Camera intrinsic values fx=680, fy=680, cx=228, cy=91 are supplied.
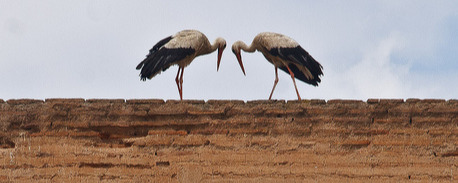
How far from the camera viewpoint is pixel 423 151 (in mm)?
5418

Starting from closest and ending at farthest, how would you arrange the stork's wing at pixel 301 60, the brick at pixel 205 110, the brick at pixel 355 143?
the brick at pixel 355 143 < the brick at pixel 205 110 < the stork's wing at pixel 301 60

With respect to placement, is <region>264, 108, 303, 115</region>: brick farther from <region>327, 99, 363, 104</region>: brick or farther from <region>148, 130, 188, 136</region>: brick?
<region>148, 130, 188, 136</region>: brick

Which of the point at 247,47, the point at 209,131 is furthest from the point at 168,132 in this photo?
the point at 247,47

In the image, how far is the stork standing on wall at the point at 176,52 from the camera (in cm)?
766

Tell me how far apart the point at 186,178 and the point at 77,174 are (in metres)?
0.86

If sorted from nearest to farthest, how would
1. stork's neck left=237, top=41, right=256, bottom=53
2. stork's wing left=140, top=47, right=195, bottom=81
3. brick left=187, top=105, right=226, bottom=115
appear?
brick left=187, top=105, right=226, bottom=115 < stork's wing left=140, top=47, right=195, bottom=81 < stork's neck left=237, top=41, right=256, bottom=53

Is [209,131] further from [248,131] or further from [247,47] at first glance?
[247,47]

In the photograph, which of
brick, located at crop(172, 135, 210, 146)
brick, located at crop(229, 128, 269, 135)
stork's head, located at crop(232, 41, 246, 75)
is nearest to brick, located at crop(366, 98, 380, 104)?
brick, located at crop(229, 128, 269, 135)

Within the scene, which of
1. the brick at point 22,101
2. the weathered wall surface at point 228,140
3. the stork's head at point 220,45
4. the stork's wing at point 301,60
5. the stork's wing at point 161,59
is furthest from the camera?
the stork's head at point 220,45

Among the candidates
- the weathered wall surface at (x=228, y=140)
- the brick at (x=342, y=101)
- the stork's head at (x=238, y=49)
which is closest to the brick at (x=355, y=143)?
the weathered wall surface at (x=228, y=140)

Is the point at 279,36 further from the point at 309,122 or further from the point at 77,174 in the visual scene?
the point at 77,174

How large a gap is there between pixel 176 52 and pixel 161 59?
0.97 feet

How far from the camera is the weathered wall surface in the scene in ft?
17.5

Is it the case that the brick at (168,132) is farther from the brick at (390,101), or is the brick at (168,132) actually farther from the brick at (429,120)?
the brick at (429,120)
